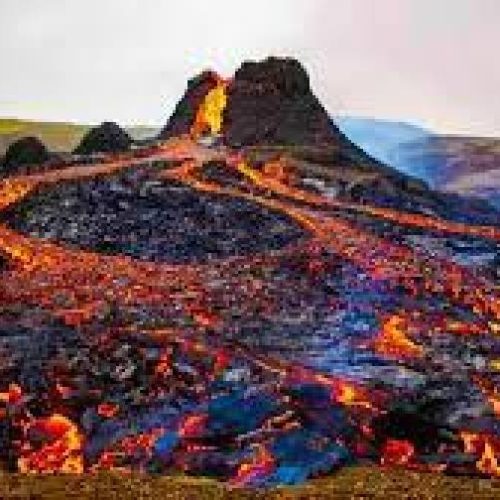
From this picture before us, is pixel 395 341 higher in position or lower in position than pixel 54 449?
higher

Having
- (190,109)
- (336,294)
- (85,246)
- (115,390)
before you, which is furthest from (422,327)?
(190,109)

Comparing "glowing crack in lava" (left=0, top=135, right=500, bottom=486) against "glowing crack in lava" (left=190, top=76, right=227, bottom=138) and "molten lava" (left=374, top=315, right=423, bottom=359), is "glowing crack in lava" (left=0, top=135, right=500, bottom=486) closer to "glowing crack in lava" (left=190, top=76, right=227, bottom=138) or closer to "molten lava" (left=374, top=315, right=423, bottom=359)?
"molten lava" (left=374, top=315, right=423, bottom=359)

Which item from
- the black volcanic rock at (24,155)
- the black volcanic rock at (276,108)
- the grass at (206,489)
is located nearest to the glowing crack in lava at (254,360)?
the grass at (206,489)

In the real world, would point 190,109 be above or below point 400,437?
above

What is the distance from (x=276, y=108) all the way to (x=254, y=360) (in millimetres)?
89595

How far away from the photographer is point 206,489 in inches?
1763

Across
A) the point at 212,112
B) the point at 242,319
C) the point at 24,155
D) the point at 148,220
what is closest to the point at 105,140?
the point at 24,155

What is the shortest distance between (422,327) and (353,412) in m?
19.1

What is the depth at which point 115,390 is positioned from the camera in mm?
65625

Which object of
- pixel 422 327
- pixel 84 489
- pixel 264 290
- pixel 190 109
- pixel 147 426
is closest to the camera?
pixel 84 489

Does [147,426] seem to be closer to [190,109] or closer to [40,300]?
[40,300]

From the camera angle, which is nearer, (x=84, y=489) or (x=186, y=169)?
(x=84, y=489)

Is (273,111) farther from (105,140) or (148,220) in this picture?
(148,220)

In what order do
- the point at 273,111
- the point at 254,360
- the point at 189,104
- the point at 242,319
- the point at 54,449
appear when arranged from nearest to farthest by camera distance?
the point at 54,449, the point at 254,360, the point at 242,319, the point at 273,111, the point at 189,104
